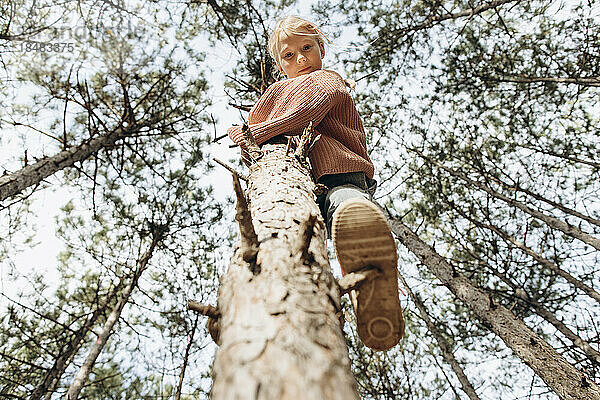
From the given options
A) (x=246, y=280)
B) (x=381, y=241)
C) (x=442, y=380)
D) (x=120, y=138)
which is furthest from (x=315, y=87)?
(x=442, y=380)

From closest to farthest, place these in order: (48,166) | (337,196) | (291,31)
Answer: (337,196) → (291,31) → (48,166)

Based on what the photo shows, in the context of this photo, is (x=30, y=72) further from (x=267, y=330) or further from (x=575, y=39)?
(x=575, y=39)

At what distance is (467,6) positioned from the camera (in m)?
5.38

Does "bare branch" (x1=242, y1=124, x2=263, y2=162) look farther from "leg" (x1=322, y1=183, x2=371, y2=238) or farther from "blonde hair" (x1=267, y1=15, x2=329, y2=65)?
"blonde hair" (x1=267, y1=15, x2=329, y2=65)

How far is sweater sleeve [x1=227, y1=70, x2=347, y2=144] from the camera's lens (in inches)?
68.4

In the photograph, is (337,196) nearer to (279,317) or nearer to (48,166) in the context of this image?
(279,317)

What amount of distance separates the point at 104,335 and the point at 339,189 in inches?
172

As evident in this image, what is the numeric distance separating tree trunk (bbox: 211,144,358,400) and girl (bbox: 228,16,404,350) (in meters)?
0.13

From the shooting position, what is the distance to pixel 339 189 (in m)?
1.64

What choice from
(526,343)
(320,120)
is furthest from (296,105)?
(526,343)

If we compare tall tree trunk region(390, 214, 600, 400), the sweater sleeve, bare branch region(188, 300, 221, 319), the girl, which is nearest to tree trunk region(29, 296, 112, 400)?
the sweater sleeve

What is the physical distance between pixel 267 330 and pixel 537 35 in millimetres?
6463

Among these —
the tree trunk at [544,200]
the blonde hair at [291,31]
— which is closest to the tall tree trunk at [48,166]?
the blonde hair at [291,31]

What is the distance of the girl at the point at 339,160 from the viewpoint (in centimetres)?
111
